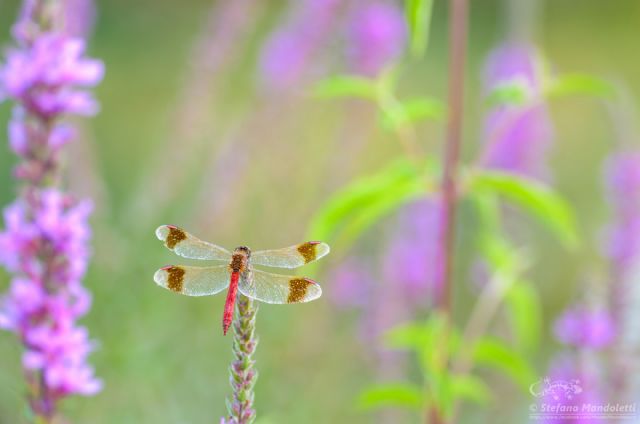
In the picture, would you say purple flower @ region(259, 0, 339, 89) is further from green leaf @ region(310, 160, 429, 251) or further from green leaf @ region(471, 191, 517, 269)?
green leaf @ region(310, 160, 429, 251)

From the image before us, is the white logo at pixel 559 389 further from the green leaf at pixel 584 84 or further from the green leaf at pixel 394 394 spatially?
the green leaf at pixel 584 84

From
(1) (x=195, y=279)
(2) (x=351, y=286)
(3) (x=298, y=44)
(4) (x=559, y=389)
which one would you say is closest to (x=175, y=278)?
(1) (x=195, y=279)

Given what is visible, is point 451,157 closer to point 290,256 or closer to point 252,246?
point 290,256

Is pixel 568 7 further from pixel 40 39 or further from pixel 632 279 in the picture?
pixel 40 39

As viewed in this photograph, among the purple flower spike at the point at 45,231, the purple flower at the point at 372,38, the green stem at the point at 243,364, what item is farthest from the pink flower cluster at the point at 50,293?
the purple flower at the point at 372,38

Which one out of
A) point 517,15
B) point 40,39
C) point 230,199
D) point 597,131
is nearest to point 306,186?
point 230,199

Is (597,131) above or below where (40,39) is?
above
